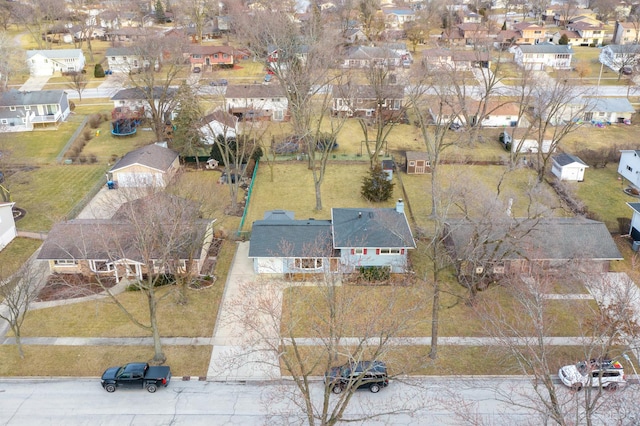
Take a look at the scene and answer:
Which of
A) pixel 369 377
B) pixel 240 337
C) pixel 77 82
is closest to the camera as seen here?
pixel 369 377

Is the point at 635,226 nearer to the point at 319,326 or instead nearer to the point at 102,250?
the point at 319,326

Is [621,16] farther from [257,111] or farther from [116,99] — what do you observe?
[116,99]

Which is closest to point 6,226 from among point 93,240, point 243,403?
point 93,240

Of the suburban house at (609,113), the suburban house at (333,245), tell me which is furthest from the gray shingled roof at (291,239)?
the suburban house at (609,113)

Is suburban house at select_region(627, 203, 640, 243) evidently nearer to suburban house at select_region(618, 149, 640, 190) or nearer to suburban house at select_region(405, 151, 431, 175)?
suburban house at select_region(618, 149, 640, 190)

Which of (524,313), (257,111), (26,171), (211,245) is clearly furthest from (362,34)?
(524,313)

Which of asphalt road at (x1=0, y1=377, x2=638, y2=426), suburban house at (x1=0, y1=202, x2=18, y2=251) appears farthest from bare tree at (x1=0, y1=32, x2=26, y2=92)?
asphalt road at (x1=0, y1=377, x2=638, y2=426)

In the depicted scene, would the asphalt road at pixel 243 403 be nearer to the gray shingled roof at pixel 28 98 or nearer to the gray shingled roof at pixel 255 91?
the gray shingled roof at pixel 255 91
